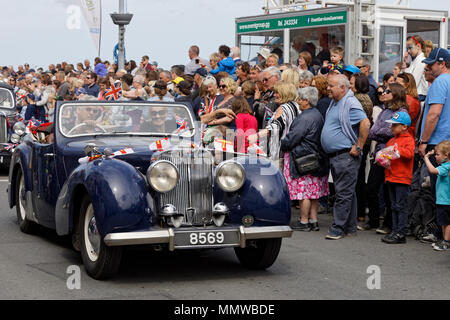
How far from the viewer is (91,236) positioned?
694 centimetres

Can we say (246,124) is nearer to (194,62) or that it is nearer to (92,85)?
(194,62)

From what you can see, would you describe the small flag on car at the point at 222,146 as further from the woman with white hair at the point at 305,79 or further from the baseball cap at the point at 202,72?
the baseball cap at the point at 202,72

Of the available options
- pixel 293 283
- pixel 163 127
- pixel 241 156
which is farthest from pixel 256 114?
pixel 293 283

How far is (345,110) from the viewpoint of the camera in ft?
30.6

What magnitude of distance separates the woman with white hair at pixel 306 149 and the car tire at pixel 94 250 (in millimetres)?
3392

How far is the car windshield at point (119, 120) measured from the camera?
847 cm

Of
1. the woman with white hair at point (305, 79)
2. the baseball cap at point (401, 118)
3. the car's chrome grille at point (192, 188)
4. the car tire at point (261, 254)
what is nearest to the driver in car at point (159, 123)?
the car's chrome grille at point (192, 188)

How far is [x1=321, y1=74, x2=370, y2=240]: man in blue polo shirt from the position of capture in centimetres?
A: 933

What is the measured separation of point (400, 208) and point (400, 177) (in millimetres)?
356

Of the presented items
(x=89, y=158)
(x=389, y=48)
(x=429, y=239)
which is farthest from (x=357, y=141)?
(x=389, y=48)

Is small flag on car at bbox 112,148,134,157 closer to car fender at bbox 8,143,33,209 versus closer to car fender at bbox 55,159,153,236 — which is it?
car fender at bbox 55,159,153,236

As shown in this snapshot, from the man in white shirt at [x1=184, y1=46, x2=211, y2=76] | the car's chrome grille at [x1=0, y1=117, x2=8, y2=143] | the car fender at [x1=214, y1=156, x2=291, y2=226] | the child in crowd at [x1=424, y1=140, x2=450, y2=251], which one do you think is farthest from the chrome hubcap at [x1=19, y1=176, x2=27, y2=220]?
the man in white shirt at [x1=184, y1=46, x2=211, y2=76]

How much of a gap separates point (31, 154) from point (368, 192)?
412 centimetres
